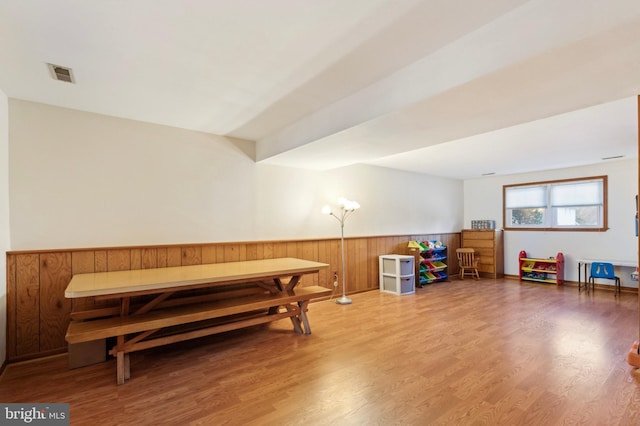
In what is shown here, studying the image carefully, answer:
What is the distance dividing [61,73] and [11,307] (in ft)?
7.05

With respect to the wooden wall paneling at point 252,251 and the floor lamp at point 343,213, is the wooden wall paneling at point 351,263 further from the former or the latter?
the wooden wall paneling at point 252,251

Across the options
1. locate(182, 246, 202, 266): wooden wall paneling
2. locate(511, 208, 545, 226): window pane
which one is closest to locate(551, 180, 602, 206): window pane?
locate(511, 208, 545, 226): window pane

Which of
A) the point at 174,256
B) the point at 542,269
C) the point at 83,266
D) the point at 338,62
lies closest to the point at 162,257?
the point at 174,256

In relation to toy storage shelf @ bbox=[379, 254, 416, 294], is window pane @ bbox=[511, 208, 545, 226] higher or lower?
higher

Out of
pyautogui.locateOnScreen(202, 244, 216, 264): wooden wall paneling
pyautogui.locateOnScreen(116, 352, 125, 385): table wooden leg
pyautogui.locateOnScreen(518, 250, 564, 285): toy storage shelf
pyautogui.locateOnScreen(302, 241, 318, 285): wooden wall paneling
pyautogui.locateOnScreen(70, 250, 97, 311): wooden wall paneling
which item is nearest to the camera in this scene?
pyautogui.locateOnScreen(116, 352, 125, 385): table wooden leg

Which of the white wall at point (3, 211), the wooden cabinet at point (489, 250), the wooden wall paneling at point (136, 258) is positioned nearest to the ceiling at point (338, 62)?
the white wall at point (3, 211)

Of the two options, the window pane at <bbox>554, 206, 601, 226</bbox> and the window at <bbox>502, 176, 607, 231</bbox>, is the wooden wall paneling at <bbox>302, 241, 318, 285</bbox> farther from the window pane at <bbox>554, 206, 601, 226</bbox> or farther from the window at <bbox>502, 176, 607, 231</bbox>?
the window pane at <bbox>554, 206, 601, 226</bbox>

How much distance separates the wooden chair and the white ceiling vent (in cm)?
737

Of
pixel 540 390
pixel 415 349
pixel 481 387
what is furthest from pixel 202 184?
pixel 540 390

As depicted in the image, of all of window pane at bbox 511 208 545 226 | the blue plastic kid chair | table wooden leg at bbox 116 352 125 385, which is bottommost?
table wooden leg at bbox 116 352 125 385

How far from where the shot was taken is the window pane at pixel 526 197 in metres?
6.83

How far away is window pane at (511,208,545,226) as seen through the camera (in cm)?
685

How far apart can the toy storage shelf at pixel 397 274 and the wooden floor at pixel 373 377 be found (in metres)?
1.40

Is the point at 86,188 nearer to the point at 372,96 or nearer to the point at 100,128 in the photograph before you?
the point at 100,128
